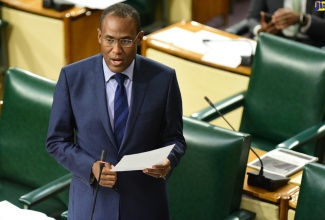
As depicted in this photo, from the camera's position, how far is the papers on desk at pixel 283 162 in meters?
3.78

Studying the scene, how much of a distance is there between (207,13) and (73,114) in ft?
15.8

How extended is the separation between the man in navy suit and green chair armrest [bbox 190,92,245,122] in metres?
1.63

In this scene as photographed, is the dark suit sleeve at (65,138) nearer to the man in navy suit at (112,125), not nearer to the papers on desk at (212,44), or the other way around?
the man in navy suit at (112,125)

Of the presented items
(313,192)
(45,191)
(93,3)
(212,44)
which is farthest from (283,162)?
(93,3)

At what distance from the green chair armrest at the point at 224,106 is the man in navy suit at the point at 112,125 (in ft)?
5.35

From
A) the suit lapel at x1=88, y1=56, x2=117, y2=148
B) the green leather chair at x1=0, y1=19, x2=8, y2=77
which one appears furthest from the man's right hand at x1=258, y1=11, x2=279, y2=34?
the suit lapel at x1=88, y1=56, x2=117, y2=148

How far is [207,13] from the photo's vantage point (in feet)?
24.4

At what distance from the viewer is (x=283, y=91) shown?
4.54 meters

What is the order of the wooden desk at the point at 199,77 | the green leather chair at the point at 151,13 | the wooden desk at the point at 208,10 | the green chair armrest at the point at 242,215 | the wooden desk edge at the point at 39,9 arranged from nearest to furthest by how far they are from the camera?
the green chair armrest at the point at 242,215 → the wooden desk at the point at 199,77 → the wooden desk edge at the point at 39,9 → the green leather chair at the point at 151,13 → the wooden desk at the point at 208,10

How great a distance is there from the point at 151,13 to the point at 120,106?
441 centimetres

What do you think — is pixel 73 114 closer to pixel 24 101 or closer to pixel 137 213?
pixel 137 213

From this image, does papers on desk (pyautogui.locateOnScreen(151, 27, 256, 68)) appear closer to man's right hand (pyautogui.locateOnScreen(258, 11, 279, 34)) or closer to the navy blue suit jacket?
man's right hand (pyautogui.locateOnScreen(258, 11, 279, 34))

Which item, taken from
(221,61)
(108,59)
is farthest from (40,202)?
(221,61)

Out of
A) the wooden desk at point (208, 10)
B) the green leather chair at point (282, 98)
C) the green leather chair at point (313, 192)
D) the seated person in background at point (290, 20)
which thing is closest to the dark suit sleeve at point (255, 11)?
the seated person in background at point (290, 20)
